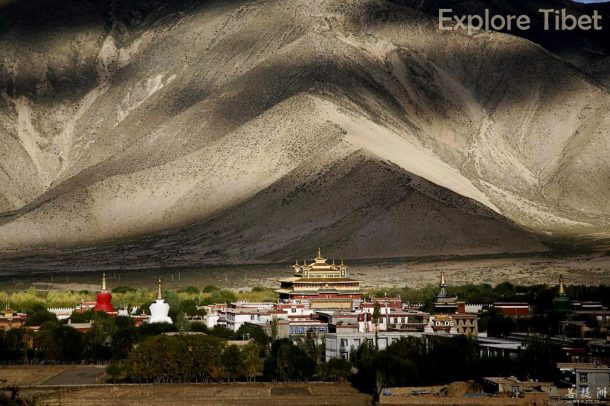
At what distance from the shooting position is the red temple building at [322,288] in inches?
4141

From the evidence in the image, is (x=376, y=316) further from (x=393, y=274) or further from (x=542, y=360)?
(x=393, y=274)

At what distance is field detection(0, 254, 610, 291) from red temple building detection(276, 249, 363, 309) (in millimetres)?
25658

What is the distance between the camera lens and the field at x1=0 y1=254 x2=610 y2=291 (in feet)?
470

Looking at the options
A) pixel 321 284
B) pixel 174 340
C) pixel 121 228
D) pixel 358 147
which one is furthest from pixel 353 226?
pixel 174 340

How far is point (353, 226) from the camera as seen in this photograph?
16838 centimetres

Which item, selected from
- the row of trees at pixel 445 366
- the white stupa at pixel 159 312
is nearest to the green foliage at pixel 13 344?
the white stupa at pixel 159 312

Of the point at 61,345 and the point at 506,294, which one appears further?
the point at 506,294

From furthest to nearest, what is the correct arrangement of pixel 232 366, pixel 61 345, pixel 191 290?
1. pixel 191 290
2. pixel 61 345
3. pixel 232 366

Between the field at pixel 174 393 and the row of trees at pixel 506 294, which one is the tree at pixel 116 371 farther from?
the row of trees at pixel 506 294

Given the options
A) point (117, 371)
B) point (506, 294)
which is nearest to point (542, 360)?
point (117, 371)

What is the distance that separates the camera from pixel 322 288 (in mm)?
108000

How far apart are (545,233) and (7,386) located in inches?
4207

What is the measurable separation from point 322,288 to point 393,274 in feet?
130

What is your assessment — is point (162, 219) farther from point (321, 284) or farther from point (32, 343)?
point (32, 343)
